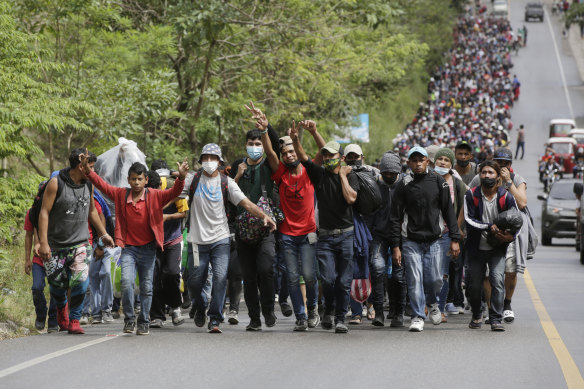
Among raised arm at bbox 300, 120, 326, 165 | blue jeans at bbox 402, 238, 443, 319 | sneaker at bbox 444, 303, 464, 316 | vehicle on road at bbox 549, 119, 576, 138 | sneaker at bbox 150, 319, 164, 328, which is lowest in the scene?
sneaker at bbox 444, 303, 464, 316

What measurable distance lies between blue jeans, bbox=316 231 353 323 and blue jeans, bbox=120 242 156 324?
5.68 feet

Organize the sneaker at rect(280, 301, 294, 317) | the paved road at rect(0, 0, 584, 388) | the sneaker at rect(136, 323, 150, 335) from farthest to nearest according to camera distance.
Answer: the sneaker at rect(280, 301, 294, 317)
the sneaker at rect(136, 323, 150, 335)
the paved road at rect(0, 0, 584, 388)

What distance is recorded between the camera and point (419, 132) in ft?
204

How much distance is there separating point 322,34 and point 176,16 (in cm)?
621

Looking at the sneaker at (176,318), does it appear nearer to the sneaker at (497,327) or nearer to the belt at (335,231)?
the belt at (335,231)

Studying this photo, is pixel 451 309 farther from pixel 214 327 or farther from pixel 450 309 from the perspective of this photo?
pixel 214 327

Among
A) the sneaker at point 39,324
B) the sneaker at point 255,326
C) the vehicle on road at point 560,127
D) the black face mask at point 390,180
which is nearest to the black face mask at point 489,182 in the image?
the black face mask at point 390,180

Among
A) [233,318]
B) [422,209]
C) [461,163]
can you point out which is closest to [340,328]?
[233,318]

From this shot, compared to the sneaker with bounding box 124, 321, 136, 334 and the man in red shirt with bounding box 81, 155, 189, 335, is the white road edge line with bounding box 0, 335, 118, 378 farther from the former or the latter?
the man in red shirt with bounding box 81, 155, 189, 335

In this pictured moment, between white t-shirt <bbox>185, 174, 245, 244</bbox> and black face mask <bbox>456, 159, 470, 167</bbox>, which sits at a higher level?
black face mask <bbox>456, 159, 470, 167</bbox>

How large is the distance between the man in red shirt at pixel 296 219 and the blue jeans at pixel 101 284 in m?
2.27

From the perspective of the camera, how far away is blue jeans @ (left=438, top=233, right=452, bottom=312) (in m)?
12.4

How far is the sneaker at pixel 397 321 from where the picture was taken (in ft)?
38.9

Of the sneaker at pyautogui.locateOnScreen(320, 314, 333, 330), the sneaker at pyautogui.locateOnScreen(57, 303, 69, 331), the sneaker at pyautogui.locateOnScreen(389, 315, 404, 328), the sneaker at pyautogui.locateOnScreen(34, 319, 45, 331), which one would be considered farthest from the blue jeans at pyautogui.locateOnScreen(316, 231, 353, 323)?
the sneaker at pyautogui.locateOnScreen(34, 319, 45, 331)
